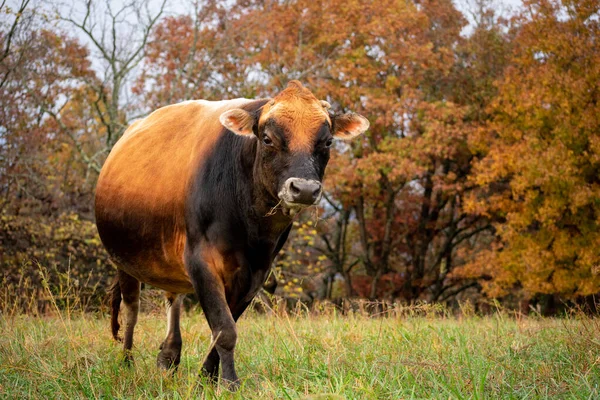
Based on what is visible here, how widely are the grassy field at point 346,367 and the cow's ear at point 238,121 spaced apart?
1.47 m

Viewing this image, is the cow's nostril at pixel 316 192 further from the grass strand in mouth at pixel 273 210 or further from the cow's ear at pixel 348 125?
the cow's ear at pixel 348 125

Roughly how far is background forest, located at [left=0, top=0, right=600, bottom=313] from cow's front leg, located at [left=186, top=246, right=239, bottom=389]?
8729 millimetres

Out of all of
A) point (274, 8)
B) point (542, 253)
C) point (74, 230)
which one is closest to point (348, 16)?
point (274, 8)

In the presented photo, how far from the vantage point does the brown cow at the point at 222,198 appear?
4.52 metres

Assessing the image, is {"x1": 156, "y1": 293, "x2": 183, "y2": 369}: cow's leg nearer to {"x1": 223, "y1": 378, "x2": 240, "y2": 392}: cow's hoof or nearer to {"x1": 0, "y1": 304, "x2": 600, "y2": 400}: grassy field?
{"x1": 0, "y1": 304, "x2": 600, "y2": 400}: grassy field

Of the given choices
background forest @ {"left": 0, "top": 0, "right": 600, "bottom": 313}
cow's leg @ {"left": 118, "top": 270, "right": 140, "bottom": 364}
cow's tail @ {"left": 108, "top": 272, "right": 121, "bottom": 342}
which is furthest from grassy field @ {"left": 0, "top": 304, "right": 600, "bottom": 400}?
background forest @ {"left": 0, "top": 0, "right": 600, "bottom": 313}

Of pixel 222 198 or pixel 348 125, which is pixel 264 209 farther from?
pixel 348 125

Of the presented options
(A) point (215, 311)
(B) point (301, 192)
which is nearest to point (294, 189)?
(B) point (301, 192)

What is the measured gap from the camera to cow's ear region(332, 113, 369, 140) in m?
5.11

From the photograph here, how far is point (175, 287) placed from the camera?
18.6ft

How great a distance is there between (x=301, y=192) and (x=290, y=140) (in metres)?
0.54

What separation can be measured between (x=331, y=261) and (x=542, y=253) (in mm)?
10072

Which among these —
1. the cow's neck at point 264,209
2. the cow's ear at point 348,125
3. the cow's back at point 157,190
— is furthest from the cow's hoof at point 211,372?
the cow's ear at point 348,125

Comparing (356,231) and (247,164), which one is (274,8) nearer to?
(356,231)
